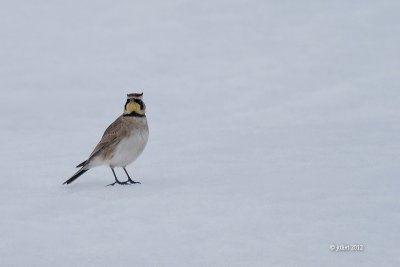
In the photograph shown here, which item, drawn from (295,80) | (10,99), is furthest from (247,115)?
(10,99)

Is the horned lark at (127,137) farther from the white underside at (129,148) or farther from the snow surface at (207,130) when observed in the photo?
the snow surface at (207,130)

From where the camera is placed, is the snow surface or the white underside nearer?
the snow surface

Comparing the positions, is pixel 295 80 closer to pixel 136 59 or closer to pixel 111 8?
pixel 136 59

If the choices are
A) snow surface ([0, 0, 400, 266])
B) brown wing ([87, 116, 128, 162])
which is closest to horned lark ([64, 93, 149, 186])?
brown wing ([87, 116, 128, 162])

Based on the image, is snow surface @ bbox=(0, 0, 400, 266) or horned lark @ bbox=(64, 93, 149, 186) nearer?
snow surface @ bbox=(0, 0, 400, 266)

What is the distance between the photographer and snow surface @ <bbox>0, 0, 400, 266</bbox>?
8023 millimetres

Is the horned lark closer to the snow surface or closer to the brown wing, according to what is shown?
the brown wing

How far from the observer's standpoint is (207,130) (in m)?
15.8

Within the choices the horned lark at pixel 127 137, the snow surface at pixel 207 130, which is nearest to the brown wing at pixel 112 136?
the horned lark at pixel 127 137

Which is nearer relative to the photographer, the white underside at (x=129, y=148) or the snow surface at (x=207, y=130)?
the snow surface at (x=207, y=130)

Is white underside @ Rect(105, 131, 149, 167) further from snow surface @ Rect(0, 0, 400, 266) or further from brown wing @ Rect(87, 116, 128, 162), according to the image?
snow surface @ Rect(0, 0, 400, 266)

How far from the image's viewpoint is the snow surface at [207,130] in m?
8.02

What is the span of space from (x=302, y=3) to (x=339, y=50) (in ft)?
12.1

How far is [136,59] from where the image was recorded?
23.8m
